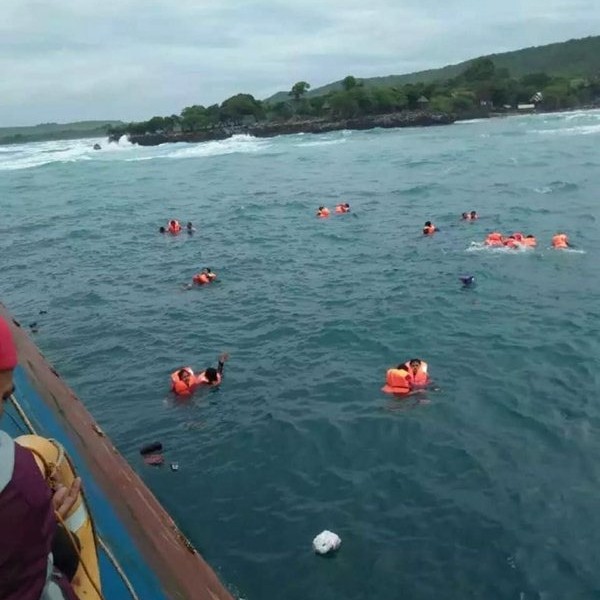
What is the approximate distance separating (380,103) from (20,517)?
110 meters

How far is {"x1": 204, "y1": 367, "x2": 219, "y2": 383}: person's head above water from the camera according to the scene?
1273 centimetres

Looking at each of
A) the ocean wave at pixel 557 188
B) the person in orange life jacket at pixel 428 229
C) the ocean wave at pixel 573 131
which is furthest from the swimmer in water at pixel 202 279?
the ocean wave at pixel 573 131

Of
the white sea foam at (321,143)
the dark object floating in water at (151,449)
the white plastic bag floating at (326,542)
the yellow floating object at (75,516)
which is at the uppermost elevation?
the yellow floating object at (75,516)

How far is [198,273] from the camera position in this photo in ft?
70.1

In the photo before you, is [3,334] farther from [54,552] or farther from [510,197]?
[510,197]

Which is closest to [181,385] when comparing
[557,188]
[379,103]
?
[557,188]

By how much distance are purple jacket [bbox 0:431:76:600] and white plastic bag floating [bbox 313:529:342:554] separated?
20.2ft

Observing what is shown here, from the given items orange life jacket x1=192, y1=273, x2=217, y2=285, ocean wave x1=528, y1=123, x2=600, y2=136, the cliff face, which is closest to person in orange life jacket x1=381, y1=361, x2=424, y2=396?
orange life jacket x1=192, y1=273, x2=217, y2=285

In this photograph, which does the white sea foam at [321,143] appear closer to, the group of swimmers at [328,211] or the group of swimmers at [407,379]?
the group of swimmers at [328,211]

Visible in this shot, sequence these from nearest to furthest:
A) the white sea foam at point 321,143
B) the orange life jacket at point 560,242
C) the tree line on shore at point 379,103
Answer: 1. the orange life jacket at point 560,242
2. the white sea foam at point 321,143
3. the tree line on shore at point 379,103

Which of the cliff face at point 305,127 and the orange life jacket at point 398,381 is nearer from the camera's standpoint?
the orange life jacket at point 398,381

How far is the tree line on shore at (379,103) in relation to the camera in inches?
4178

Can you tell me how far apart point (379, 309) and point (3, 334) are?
14562mm

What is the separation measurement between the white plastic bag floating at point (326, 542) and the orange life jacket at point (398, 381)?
3.97 m
